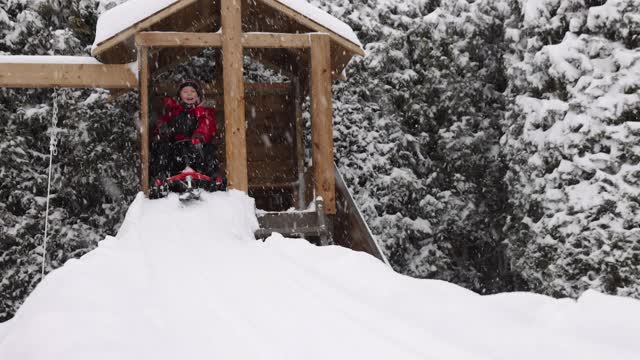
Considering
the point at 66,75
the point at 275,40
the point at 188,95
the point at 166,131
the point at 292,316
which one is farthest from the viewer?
the point at 188,95

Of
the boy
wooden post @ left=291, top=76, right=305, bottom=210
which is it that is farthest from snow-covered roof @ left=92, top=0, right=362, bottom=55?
wooden post @ left=291, top=76, right=305, bottom=210

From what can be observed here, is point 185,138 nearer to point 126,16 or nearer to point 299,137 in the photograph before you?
point 126,16

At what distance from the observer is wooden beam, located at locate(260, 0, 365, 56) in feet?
24.1

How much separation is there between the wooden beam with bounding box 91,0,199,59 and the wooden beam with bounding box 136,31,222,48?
0.30 ft

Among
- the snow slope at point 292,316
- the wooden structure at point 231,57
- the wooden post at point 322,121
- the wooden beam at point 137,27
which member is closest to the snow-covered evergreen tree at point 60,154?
the wooden structure at point 231,57

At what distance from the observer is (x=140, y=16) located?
7.10m

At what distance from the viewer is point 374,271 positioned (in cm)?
441

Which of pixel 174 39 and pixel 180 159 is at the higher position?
pixel 174 39

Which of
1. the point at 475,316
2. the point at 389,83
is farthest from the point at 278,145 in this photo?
the point at 475,316

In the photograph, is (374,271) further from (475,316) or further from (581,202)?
(581,202)

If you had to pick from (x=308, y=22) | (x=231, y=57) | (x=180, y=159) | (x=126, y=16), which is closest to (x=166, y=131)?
(x=180, y=159)

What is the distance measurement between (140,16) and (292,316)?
4731 millimetres

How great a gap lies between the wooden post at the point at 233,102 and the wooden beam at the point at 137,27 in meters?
0.51

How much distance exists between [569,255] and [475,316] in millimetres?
4725
